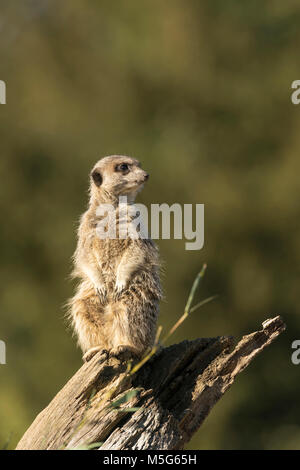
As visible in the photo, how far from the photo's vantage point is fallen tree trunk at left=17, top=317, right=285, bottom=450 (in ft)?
14.3

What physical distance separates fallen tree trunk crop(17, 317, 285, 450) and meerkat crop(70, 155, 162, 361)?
0.33 m

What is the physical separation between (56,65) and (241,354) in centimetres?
1116

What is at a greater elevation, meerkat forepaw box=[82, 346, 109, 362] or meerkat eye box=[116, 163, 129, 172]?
meerkat eye box=[116, 163, 129, 172]

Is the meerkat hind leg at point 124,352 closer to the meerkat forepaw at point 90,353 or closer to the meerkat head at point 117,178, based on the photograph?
the meerkat forepaw at point 90,353

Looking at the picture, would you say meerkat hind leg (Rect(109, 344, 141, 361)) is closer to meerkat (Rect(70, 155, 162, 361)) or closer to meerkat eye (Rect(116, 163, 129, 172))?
meerkat (Rect(70, 155, 162, 361))

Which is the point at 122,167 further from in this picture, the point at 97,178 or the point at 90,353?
the point at 90,353

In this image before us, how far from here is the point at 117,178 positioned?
6.14 metres

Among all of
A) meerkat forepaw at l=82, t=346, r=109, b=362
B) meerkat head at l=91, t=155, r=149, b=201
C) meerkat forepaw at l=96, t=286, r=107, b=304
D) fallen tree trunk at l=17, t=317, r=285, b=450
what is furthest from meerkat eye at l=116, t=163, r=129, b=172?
fallen tree trunk at l=17, t=317, r=285, b=450

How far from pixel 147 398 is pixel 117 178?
2036 millimetres

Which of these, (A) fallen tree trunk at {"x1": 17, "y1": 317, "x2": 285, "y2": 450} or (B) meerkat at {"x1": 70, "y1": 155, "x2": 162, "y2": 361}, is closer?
(A) fallen tree trunk at {"x1": 17, "y1": 317, "x2": 285, "y2": 450}

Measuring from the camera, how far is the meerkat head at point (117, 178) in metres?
6.09

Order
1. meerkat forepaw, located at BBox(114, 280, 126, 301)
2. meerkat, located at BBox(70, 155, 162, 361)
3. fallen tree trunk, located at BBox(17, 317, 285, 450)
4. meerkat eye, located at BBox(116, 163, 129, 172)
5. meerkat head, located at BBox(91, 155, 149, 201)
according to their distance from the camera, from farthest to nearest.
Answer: meerkat eye, located at BBox(116, 163, 129, 172) → meerkat head, located at BBox(91, 155, 149, 201) → meerkat forepaw, located at BBox(114, 280, 126, 301) → meerkat, located at BBox(70, 155, 162, 361) → fallen tree trunk, located at BBox(17, 317, 285, 450)

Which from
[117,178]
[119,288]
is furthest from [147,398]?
[117,178]
